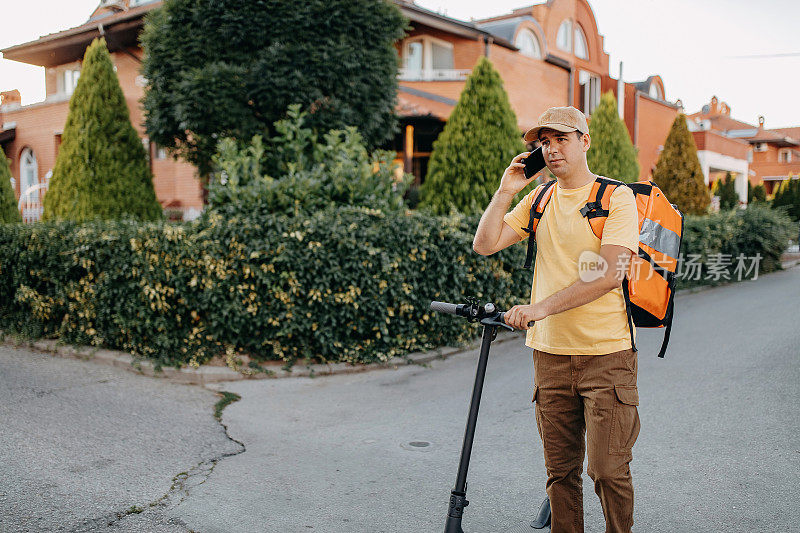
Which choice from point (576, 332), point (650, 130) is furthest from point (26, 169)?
point (650, 130)

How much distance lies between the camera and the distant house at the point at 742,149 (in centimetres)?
3200

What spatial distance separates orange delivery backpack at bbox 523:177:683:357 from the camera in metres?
2.82

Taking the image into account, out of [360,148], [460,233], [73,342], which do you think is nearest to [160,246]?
[73,342]

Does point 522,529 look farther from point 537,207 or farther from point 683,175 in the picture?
point 683,175

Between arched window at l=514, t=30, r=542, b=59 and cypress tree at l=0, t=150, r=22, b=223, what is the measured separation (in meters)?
16.3

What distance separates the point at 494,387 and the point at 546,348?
12.8 ft

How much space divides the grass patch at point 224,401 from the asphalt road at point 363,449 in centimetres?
9

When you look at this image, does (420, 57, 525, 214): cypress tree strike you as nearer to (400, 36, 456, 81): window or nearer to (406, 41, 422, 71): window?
(400, 36, 456, 81): window

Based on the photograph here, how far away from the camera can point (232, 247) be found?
280 inches

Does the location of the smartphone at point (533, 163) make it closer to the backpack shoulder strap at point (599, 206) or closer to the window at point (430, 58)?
the backpack shoulder strap at point (599, 206)

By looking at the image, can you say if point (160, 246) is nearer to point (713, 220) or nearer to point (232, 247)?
point (232, 247)

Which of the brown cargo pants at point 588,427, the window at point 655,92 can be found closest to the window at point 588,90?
the window at point 655,92

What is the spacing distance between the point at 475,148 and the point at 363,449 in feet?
20.8

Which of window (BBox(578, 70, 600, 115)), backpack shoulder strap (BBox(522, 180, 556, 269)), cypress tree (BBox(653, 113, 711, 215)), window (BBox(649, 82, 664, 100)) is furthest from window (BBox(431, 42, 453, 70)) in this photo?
backpack shoulder strap (BBox(522, 180, 556, 269))
